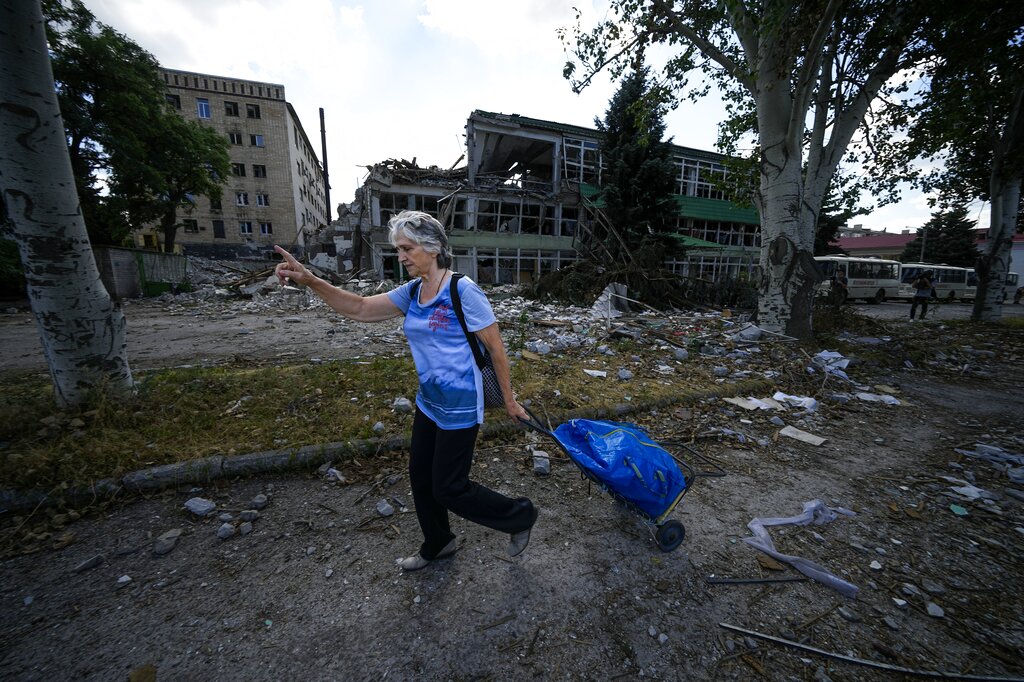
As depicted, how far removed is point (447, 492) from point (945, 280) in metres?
35.0

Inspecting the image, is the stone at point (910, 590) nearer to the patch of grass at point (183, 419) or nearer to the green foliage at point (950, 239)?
the patch of grass at point (183, 419)

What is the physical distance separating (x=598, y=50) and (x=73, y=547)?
36.8ft

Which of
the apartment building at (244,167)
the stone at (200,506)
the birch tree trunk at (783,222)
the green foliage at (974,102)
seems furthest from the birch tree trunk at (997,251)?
the apartment building at (244,167)

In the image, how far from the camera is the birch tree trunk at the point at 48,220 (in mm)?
3100

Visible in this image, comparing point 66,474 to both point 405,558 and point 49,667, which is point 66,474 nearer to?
point 49,667

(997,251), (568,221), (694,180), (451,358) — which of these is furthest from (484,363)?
(694,180)

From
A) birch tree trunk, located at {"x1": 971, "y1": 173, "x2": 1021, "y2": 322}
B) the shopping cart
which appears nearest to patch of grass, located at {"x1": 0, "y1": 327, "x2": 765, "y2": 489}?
the shopping cart

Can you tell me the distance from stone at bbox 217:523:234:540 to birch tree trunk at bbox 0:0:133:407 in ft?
7.48

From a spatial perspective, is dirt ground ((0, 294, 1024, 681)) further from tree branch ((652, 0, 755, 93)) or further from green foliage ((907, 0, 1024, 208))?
green foliage ((907, 0, 1024, 208))

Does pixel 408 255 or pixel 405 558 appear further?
Answer: pixel 405 558

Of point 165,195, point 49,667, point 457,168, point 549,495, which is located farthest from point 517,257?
point 49,667

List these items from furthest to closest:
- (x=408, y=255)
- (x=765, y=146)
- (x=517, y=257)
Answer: (x=517, y=257) → (x=765, y=146) → (x=408, y=255)

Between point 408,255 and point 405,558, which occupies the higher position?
point 408,255

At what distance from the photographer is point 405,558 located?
2.35 meters
